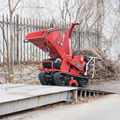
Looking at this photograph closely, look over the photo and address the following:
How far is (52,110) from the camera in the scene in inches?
264

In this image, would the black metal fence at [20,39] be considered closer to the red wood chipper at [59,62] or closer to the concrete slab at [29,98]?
the red wood chipper at [59,62]

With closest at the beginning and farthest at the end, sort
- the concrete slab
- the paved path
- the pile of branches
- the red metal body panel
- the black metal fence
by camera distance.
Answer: the concrete slab, the paved path, the red metal body panel, the black metal fence, the pile of branches

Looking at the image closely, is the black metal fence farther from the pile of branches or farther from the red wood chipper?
the red wood chipper

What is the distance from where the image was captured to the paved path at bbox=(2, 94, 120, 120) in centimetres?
600

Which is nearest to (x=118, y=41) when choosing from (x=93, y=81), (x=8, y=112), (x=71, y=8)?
(x=71, y=8)

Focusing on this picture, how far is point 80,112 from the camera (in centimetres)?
654

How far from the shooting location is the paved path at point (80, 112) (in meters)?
6.00

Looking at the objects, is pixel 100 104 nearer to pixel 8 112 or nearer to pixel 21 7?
pixel 8 112

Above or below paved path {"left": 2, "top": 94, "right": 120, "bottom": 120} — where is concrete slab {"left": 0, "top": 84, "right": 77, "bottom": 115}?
above

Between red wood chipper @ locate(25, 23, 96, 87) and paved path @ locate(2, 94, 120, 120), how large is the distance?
183 cm

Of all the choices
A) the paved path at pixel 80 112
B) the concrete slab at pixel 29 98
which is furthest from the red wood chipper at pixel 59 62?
the paved path at pixel 80 112

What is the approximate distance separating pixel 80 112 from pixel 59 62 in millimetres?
2911

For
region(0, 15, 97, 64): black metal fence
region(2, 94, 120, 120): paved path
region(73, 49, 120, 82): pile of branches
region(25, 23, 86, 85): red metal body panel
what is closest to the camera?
region(2, 94, 120, 120): paved path

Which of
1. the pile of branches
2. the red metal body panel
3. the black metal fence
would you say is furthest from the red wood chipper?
the pile of branches
